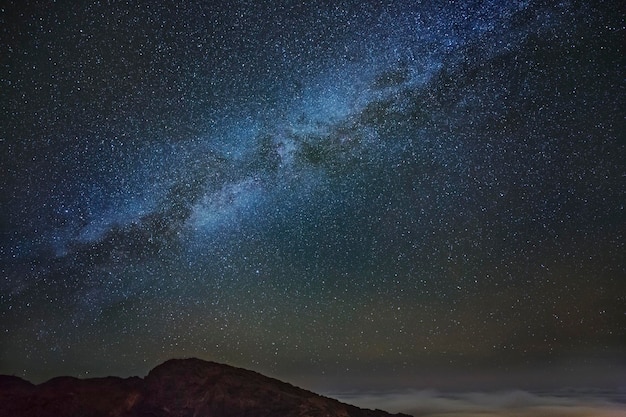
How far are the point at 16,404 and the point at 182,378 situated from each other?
108ft

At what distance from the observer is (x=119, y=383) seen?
12200 cm

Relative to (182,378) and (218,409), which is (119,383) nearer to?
(182,378)

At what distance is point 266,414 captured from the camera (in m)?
116

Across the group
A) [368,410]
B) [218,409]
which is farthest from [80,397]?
[368,410]

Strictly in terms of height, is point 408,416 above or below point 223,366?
below

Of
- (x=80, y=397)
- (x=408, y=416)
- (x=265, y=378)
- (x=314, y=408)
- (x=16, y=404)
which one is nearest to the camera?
(x=16, y=404)

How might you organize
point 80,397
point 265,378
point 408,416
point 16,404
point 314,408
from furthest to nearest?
point 408,416 < point 265,378 < point 314,408 < point 80,397 < point 16,404

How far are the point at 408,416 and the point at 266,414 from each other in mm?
48376

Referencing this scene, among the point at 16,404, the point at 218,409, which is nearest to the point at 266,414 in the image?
the point at 218,409

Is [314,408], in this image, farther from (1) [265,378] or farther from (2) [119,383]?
(2) [119,383]

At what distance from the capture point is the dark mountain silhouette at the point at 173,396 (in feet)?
352

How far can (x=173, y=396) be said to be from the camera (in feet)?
388

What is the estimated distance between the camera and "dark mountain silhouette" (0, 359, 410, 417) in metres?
107

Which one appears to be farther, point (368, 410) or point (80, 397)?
point (368, 410)
